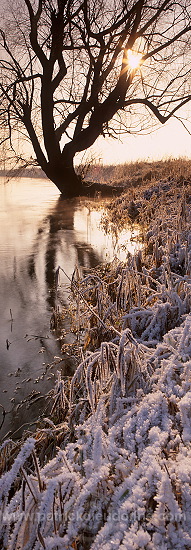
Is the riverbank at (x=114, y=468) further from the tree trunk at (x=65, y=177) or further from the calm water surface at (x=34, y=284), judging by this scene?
the tree trunk at (x=65, y=177)

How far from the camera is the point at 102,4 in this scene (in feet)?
37.9

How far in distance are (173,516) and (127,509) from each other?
6.0 inches

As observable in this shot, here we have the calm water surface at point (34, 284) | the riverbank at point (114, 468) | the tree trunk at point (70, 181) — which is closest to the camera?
the riverbank at point (114, 468)

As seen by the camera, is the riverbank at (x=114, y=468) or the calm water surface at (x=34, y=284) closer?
the riverbank at (x=114, y=468)

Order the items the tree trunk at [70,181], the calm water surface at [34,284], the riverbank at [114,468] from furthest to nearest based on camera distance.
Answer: the tree trunk at [70,181] < the calm water surface at [34,284] < the riverbank at [114,468]

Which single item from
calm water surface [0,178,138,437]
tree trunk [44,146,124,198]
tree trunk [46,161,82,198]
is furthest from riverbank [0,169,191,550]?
tree trunk [46,161,82,198]

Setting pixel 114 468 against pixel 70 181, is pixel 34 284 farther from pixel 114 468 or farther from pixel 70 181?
pixel 70 181

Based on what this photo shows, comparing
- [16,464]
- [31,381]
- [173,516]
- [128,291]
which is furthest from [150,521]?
[128,291]

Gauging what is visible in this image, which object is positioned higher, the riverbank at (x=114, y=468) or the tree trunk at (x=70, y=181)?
the tree trunk at (x=70, y=181)

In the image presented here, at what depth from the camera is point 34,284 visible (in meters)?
4.82

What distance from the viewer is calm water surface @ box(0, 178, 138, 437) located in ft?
8.72

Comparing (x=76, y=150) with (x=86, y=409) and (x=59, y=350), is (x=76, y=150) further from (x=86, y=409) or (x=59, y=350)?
(x=86, y=409)

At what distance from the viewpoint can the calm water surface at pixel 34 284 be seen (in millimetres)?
2658

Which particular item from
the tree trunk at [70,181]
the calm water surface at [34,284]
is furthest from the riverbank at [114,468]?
the tree trunk at [70,181]
